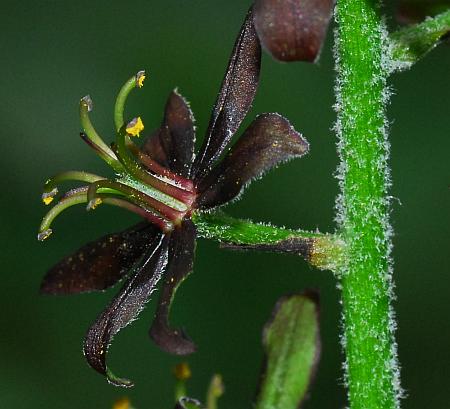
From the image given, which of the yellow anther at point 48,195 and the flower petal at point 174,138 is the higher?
the flower petal at point 174,138

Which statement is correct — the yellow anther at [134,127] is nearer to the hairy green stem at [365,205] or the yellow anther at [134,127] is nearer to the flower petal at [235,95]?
the flower petal at [235,95]

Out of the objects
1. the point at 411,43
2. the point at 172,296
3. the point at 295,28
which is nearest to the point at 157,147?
the point at 172,296

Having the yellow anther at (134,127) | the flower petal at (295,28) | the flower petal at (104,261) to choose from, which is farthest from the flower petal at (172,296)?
the flower petal at (295,28)

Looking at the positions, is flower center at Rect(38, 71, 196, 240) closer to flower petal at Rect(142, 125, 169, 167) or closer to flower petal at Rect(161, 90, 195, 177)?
flower petal at Rect(161, 90, 195, 177)

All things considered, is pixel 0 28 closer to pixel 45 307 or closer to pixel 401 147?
pixel 45 307

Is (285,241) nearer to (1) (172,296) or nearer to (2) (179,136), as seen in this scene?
(1) (172,296)
